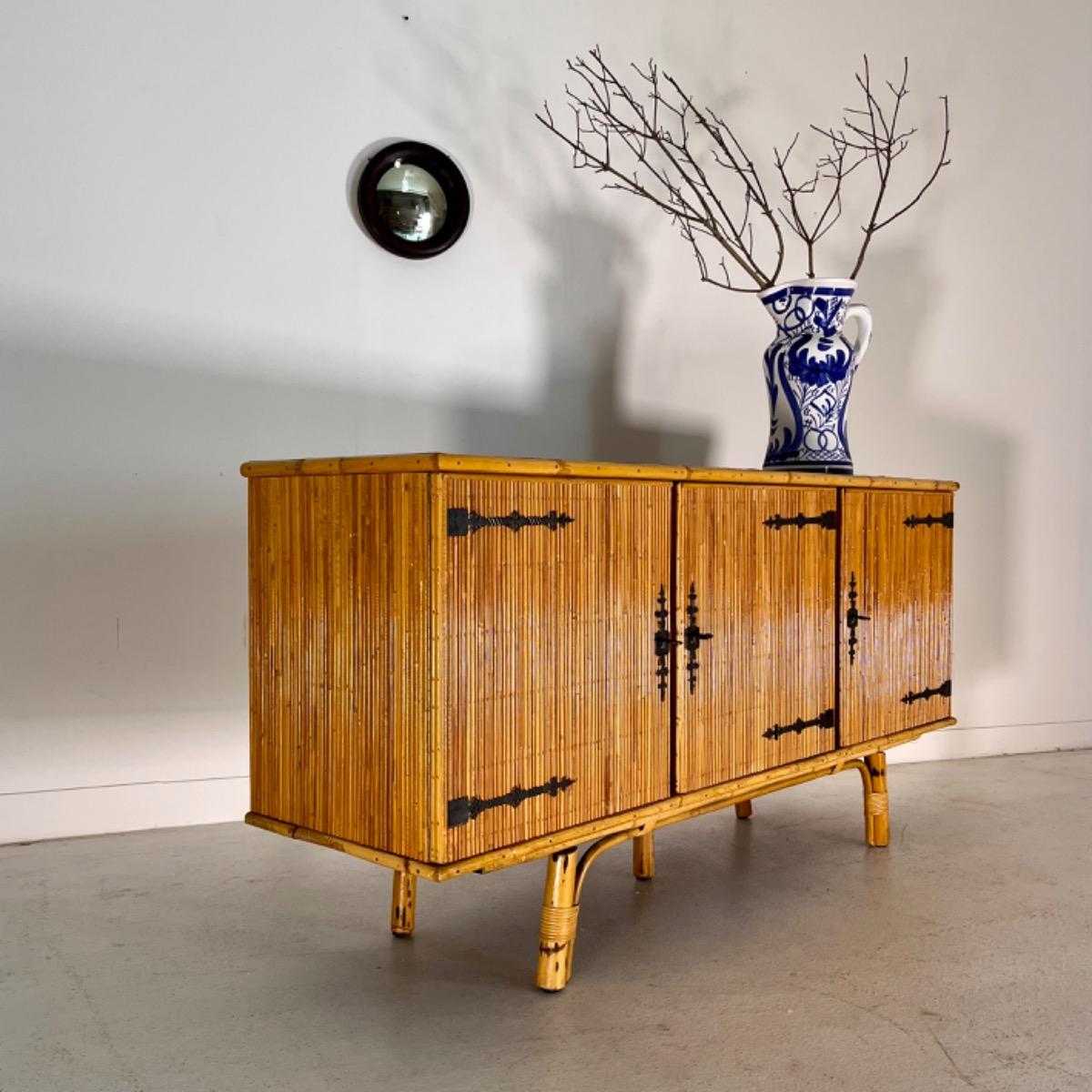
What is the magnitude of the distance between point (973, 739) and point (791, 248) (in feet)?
5.50

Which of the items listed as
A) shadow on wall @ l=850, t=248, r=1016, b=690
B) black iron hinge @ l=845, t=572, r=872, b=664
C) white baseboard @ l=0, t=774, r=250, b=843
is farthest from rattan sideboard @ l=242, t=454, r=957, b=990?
shadow on wall @ l=850, t=248, r=1016, b=690

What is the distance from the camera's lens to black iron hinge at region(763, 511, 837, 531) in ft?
6.79

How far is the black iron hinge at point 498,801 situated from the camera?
154cm

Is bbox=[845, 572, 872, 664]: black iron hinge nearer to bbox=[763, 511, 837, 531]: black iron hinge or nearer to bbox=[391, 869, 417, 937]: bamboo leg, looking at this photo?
bbox=[763, 511, 837, 531]: black iron hinge

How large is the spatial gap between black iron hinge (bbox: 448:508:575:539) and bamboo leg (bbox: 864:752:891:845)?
120 centimetres

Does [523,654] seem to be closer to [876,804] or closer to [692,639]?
[692,639]

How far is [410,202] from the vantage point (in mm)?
2844

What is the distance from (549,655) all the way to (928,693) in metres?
1.26

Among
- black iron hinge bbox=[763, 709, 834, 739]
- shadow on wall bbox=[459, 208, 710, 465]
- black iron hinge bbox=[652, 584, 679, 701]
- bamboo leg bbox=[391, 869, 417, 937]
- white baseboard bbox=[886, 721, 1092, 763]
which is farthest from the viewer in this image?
white baseboard bbox=[886, 721, 1092, 763]

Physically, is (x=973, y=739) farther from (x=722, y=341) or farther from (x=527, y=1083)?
(x=527, y=1083)

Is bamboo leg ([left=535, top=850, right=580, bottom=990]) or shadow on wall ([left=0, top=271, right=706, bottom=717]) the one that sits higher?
shadow on wall ([left=0, top=271, right=706, bottom=717])

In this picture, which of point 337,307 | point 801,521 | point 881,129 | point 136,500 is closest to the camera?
point 801,521

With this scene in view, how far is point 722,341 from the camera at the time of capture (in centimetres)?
329

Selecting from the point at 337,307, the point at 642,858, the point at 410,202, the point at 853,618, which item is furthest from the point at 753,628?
the point at 410,202
